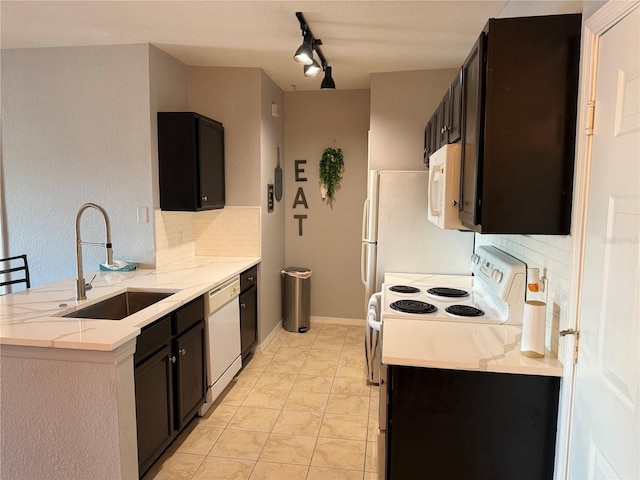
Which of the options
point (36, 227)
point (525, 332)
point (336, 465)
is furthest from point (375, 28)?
point (36, 227)

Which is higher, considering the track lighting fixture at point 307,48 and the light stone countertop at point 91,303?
the track lighting fixture at point 307,48

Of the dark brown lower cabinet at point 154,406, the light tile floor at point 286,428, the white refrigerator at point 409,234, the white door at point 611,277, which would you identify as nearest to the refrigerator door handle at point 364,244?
the white refrigerator at point 409,234

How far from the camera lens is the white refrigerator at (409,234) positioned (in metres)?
3.34

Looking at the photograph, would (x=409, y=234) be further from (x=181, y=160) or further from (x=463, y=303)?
(x=181, y=160)

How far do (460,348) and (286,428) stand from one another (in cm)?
148

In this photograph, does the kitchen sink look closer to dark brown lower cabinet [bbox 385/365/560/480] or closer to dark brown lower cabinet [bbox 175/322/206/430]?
dark brown lower cabinet [bbox 175/322/206/430]

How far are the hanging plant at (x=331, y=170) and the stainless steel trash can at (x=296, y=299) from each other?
0.95 meters

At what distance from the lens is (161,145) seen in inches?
128

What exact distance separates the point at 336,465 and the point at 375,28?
8.90ft

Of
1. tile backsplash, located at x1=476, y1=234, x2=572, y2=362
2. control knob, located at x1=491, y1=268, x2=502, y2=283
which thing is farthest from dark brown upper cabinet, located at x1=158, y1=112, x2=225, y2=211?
tile backsplash, located at x1=476, y1=234, x2=572, y2=362

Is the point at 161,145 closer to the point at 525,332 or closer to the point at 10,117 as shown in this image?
the point at 10,117

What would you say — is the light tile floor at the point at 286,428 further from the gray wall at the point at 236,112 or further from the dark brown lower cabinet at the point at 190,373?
the gray wall at the point at 236,112

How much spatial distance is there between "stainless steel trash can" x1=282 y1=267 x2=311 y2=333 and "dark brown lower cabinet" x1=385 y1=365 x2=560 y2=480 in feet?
9.47

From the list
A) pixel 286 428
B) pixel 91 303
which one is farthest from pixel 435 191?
pixel 91 303
